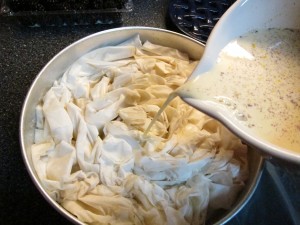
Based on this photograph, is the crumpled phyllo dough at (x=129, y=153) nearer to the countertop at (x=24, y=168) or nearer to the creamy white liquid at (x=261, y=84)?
the countertop at (x=24, y=168)

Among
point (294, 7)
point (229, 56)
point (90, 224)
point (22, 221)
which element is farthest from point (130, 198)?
point (294, 7)

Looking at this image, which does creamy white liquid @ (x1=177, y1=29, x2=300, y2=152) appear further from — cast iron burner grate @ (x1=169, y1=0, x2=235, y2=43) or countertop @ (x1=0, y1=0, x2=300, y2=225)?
cast iron burner grate @ (x1=169, y1=0, x2=235, y2=43)

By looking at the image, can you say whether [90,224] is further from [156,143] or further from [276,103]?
[276,103]

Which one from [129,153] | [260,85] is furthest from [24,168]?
[260,85]

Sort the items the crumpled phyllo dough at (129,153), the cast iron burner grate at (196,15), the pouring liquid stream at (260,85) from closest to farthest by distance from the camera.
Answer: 1. the pouring liquid stream at (260,85)
2. the crumpled phyllo dough at (129,153)
3. the cast iron burner grate at (196,15)

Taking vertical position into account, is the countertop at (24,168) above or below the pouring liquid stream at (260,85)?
below

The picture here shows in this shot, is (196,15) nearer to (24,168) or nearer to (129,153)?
(129,153)

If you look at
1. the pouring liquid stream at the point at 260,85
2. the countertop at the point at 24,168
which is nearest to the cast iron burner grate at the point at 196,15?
the countertop at the point at 24,168
